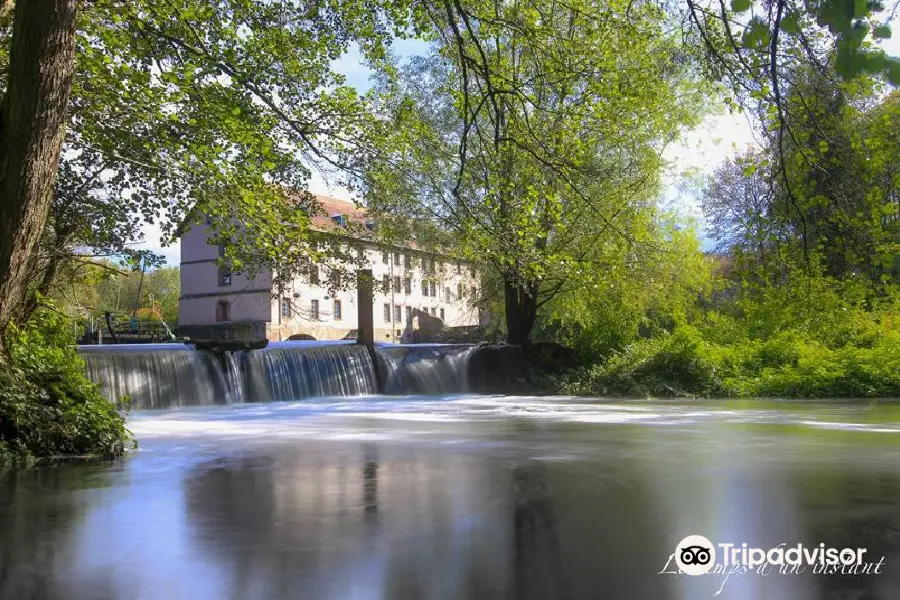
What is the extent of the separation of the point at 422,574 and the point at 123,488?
3494 millimetres

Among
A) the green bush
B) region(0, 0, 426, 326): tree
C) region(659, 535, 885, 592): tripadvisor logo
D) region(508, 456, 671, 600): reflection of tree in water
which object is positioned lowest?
region(659, 535, 885, 592): tripadvisor logo

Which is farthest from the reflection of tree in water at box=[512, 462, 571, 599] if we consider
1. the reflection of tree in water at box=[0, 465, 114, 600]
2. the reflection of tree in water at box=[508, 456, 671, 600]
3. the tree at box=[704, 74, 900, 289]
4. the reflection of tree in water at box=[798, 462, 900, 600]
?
the tree at box=[704, 74, 900, 289]

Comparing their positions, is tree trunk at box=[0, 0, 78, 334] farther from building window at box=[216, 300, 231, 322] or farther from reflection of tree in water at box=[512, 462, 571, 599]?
building window at box=[216, 300, 231, 322]

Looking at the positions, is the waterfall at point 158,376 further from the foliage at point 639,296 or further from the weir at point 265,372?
the foliage at point 639,296

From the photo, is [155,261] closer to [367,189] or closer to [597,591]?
[367,189]

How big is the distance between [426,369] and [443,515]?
16792 mm

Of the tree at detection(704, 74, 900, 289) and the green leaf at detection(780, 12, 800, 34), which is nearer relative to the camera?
the green leaf at detection(780, 12, 800, 34)

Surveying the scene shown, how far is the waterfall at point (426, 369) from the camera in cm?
2184

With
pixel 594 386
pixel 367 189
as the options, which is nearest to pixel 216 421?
pixel 367 189

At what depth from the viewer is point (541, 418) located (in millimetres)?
14039

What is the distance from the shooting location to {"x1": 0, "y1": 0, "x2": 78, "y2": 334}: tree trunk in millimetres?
5793

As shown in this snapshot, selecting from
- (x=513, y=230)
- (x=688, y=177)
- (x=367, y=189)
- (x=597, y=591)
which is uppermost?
(x=688, y=177)

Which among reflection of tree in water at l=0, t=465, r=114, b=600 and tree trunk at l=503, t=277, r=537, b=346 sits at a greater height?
tree trunk at l=503, t=277, r=537, b=346

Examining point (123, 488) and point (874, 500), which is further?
point (123, 488)
